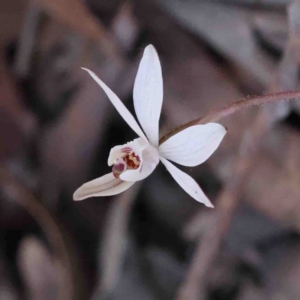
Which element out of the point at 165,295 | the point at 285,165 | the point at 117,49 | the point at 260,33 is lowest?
the point at 165,295

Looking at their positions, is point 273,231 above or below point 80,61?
below

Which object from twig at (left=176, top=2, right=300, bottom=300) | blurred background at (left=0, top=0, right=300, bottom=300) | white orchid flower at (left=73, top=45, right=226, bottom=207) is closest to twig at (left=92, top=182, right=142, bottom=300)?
blurred background at (left=0, top=0, right=300, bottom=300)

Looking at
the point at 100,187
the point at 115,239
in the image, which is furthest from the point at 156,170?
the point at 100,187

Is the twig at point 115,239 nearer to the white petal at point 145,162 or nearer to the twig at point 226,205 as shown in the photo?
the twig at point 226,205

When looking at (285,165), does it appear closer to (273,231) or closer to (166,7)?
(273,231)

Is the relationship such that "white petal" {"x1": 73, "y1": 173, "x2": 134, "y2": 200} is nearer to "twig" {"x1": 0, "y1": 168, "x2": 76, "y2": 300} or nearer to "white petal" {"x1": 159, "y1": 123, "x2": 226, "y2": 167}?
"white petal" {"x1": 159, "y1": 123, "x2": 226, "y2": 167}

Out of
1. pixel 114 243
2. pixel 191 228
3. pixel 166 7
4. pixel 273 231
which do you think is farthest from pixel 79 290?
pixel 166 7
